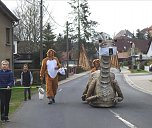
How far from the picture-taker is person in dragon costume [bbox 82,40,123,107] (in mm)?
14523

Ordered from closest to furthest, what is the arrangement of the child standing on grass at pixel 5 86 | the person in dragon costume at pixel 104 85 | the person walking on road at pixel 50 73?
the child standing on grass at pixel 5 86
the person in dragon costume at pixel 104 85
the person walking on road at pixel 50 73

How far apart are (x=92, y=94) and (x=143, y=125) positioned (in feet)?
15.4

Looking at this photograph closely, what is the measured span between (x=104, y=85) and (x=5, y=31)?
2168 centimetres

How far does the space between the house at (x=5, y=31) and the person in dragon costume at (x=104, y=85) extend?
18092 millimetres

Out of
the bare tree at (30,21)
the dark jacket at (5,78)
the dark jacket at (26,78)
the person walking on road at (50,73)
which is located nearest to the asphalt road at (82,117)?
the dark jacket at (5,78)

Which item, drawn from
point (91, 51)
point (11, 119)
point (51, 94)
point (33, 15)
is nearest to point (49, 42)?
point (33, 15)

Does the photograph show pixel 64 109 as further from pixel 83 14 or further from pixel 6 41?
pixel 83 14

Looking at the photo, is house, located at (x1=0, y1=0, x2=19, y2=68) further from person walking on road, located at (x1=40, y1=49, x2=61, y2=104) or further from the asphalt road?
the asphalt road

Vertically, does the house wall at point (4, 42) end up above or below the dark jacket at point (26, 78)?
above

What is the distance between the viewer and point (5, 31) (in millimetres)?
35219

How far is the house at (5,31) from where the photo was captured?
3357cm

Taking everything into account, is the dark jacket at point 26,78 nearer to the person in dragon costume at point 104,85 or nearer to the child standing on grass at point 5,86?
the person in dragon costume at point 104,85

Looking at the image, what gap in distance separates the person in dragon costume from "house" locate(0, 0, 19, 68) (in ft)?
59.4

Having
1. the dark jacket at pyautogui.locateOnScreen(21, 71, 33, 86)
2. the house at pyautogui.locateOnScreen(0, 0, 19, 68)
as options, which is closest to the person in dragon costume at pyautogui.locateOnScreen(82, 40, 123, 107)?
the dark jacket at pyautogui.locateOnScreen(21, 71, 33, 86)
